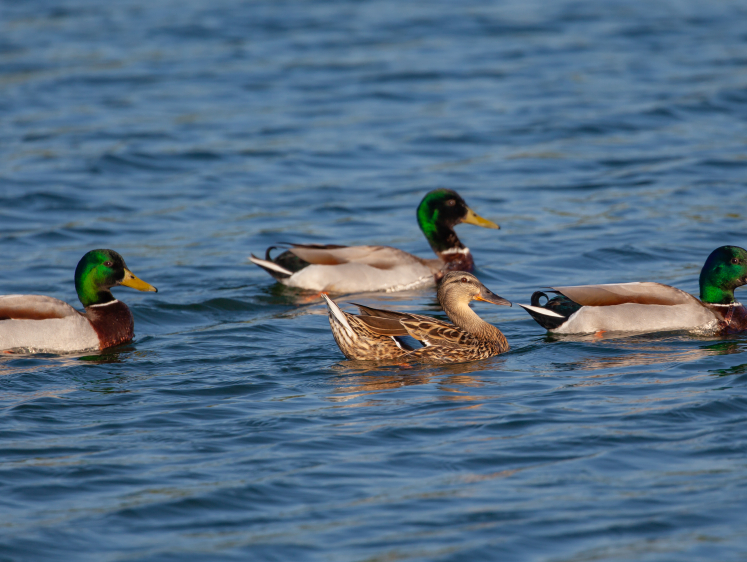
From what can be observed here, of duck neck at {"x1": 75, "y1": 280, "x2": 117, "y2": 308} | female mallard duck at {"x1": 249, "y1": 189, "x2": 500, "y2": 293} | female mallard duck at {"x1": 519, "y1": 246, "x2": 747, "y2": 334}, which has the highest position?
duck neck at {"x1": 75, "y1": 280, "x2": 117, "y2": 308}

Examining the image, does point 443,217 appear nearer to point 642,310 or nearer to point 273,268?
point 273,268

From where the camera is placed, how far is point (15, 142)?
17688mm

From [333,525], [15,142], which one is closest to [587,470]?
[333,525]

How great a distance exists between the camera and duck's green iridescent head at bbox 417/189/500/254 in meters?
12.5

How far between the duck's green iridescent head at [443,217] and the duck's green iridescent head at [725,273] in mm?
3461

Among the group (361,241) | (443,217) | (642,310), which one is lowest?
(642,310)

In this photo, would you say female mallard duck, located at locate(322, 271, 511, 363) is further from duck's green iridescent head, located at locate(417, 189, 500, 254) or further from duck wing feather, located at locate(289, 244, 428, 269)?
duck's green iridescent head, located at locate(417, 189, 500, 254)

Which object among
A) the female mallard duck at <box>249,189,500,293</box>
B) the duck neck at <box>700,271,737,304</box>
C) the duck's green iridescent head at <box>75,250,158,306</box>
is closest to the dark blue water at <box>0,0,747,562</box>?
the female mallard duck at <box>249,189,500,293</box>

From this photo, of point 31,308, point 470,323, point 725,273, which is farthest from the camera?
point 725,273

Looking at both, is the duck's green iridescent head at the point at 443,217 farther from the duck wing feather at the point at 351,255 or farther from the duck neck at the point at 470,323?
the duck neck at the point at 470,323

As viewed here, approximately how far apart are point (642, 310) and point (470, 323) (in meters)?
1.57

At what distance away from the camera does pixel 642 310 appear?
9180 millimetres

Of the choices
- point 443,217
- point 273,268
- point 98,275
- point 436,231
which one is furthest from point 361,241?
point 98,275

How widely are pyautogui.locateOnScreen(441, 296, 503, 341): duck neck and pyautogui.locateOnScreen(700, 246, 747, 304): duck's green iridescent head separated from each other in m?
2.03
